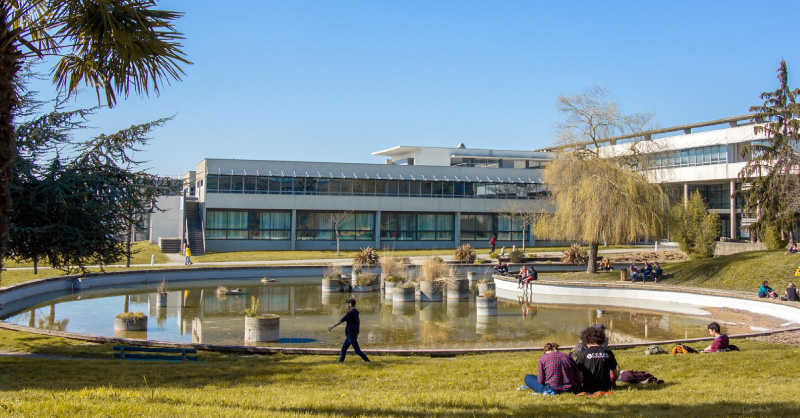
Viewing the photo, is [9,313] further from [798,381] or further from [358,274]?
[798,381]

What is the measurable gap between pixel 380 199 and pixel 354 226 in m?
3.24

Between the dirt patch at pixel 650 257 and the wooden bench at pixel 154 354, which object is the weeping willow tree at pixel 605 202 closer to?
the dirt patch at pixel 650 257

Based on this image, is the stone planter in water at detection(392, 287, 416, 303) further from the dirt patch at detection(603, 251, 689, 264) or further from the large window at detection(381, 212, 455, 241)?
the large window at detection(381, 212, 455, 241)

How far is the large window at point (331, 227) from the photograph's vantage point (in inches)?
2231

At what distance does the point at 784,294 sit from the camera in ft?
83.3

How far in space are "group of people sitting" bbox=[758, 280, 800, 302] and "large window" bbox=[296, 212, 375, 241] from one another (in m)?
35.6

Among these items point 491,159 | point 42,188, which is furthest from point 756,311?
point 491,159

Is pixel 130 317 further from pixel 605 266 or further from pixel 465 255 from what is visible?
pixel 605 266

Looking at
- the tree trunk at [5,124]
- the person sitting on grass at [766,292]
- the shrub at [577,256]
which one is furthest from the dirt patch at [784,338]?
the shrub at [577,256]

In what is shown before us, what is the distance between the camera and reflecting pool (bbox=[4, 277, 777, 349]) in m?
18.5

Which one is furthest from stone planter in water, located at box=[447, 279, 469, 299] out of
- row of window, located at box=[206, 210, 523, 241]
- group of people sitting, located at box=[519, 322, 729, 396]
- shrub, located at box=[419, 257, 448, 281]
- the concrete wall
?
the concrete wall

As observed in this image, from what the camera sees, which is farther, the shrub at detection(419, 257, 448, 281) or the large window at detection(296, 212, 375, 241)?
the large window at detection(296, 212, 375, 241)

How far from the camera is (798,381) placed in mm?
10531

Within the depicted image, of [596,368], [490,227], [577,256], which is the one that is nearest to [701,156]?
[490,227]
